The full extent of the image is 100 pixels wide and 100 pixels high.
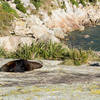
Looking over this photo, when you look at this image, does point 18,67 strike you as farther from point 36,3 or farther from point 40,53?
point 36,3

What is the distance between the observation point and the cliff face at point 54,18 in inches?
1048

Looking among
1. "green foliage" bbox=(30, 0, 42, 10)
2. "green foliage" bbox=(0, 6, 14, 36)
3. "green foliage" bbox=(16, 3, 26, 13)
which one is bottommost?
"green foliage" bbox=(0, 6, 14, 36)

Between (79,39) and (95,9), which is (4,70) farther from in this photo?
(95,9)

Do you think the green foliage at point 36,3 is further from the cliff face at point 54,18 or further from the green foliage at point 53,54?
the green foliage at point 53,54

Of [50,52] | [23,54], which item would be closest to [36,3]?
[23,54]

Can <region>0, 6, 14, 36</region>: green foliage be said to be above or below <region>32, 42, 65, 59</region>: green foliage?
above

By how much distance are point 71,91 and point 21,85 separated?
103cm

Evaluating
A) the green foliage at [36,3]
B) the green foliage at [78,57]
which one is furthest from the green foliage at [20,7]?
the green foliage at [78,57]

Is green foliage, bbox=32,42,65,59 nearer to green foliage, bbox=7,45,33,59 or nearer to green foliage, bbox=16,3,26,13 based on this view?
green foliage, bbox=7,45,33,59

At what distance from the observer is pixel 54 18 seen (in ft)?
132

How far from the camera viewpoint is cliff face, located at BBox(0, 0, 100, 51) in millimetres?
26627

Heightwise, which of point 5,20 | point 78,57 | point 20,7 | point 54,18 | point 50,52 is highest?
point 20,7

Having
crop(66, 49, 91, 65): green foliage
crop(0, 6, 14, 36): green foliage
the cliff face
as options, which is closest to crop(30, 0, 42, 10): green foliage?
the cliff face

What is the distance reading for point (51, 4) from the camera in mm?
42469
